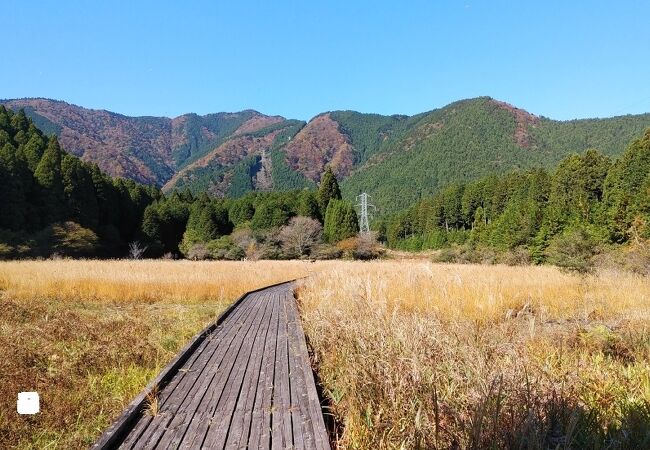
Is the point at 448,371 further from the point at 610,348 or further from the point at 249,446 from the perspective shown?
the point at 610,348

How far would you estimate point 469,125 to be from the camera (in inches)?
6033

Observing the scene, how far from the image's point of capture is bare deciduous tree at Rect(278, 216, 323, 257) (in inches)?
1847

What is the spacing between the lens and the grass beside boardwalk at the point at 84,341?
4336mm

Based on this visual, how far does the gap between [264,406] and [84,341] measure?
5134mm

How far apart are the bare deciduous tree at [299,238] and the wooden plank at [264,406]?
1583 inches

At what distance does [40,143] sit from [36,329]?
171ft

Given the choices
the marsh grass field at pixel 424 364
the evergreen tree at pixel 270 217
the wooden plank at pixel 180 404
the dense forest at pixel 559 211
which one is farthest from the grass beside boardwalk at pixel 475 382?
the evergreen tree at pixel 270 217

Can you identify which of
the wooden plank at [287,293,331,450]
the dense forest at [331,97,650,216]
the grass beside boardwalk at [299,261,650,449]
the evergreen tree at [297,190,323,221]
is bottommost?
the wooden plank at [287,293,331,450]

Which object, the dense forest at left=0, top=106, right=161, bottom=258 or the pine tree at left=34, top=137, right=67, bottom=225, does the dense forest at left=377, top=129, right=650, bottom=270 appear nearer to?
the dense forest at left=0, top=106, right=161, bottom=258

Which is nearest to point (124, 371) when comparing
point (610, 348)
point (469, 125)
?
point (610, 348)

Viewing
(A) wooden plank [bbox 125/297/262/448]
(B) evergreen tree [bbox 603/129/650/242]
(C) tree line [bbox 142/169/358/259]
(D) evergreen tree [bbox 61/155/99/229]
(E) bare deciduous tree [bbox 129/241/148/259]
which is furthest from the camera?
(C) tree line [bbox 142/169/358/259]

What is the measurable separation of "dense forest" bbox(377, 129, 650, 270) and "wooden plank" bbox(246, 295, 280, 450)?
55.5ft

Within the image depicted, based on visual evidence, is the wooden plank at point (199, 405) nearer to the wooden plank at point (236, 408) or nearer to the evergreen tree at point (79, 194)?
the wooden plank at point (236, 408)

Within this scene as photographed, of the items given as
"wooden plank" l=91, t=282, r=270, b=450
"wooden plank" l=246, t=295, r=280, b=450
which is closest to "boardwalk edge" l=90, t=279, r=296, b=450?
"wooden plank" l=91, t=282, r=270, b=450
